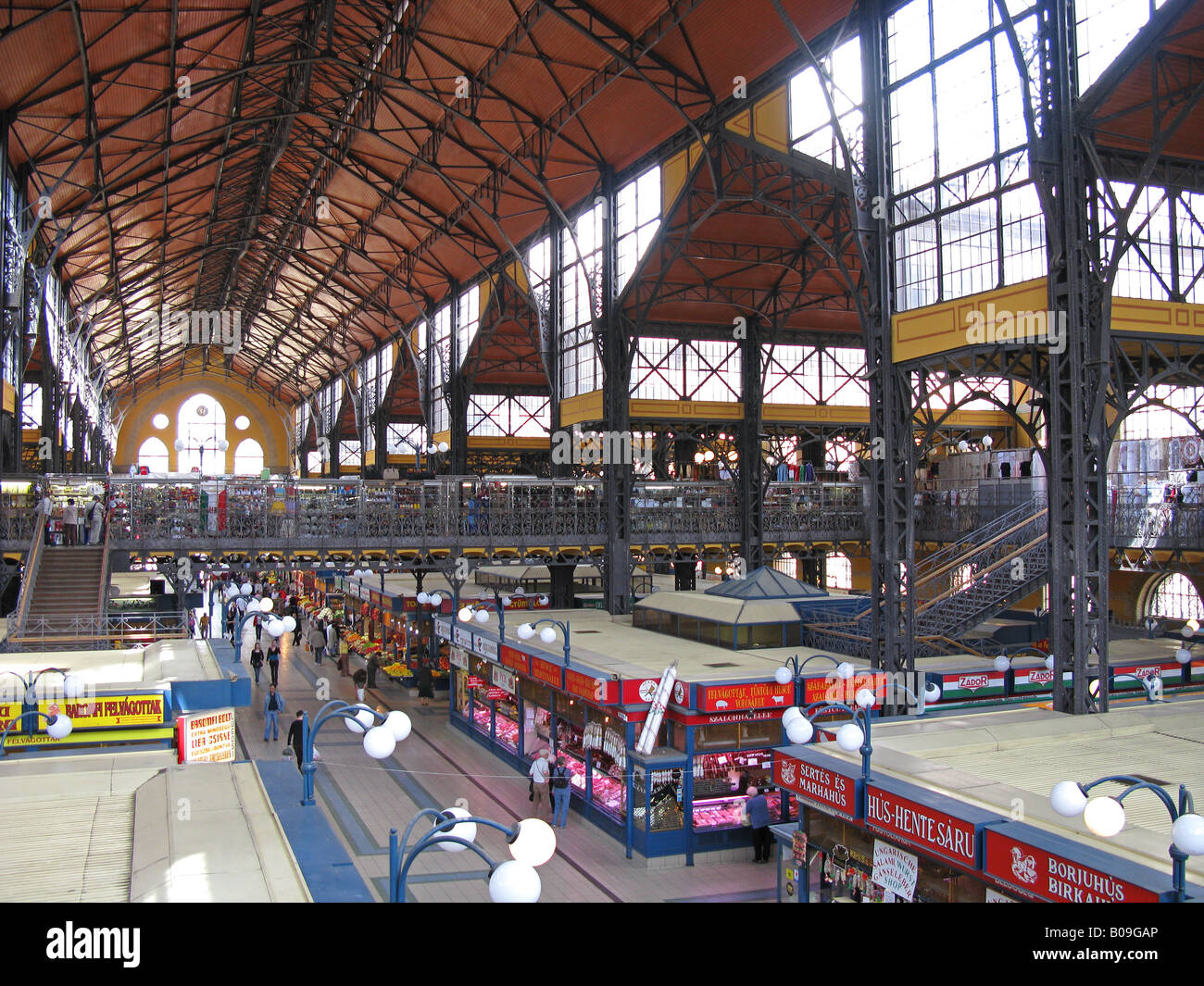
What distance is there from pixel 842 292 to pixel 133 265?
33353 millimetres

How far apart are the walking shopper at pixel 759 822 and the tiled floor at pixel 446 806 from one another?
26 centimetres

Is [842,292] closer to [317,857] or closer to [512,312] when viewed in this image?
[512,312]

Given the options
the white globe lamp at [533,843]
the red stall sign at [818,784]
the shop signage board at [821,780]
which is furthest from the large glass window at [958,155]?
the white globe lamp at [533,843]

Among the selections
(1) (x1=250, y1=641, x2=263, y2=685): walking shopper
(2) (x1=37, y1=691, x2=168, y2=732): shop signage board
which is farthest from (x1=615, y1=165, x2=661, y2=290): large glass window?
(2) (x1=37, y1=691, x2=168, y2=732): shop signage board

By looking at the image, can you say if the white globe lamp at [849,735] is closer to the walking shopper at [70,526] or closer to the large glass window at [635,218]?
the large glass window at [635,218]

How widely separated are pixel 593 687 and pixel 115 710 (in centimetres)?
783

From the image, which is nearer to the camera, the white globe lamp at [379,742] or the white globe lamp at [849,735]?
the white globe lamp at [379,742]

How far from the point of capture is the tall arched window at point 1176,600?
26984 mm

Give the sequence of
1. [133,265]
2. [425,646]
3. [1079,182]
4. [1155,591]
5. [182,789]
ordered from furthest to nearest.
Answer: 1. [133,265]
2. [425,646]
3. [1155,591]
4. [1079,182]
5. [182,789]

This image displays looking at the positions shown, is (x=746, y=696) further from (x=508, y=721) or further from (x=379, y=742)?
(x=379, y=742)

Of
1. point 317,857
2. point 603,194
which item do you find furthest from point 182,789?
point 603,194

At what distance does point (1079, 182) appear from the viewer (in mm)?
14219

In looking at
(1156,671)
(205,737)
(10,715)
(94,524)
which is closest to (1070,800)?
(205,737)

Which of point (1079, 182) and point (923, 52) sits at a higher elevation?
point (923, 52)
